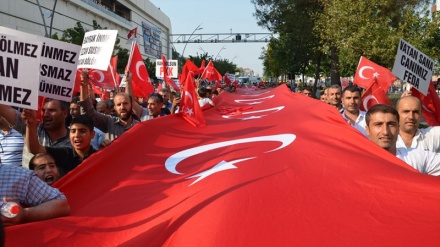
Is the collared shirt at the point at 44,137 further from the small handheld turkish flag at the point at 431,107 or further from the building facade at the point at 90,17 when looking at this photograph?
the building facade at the point at 90,17

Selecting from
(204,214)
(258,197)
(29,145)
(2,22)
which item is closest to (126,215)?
(204,214)

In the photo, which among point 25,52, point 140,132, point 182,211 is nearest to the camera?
point 182,211

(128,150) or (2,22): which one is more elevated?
(2,22)

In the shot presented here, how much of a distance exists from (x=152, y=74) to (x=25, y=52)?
142 feet

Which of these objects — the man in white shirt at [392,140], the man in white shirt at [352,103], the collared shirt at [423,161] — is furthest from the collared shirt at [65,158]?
the man in white shirt at [352,103]

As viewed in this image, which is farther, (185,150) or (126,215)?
(185,150)

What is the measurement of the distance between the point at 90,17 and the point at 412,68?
45.9 metres

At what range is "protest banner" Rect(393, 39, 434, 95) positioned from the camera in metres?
6.59

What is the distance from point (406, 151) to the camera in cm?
422

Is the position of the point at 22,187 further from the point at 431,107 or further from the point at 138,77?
the point at 138,77

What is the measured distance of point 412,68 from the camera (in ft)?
21.9

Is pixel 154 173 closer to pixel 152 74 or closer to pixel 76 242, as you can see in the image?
pixel 76 242

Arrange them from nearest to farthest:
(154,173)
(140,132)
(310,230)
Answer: (310,230) < (154,173) < (140,132)

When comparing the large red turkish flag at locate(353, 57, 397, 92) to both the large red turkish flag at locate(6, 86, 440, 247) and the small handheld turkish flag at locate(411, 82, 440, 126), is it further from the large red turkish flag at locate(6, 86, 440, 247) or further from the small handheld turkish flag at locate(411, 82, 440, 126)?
the large red turkish flag at locate(6, 86, 440, 247)
